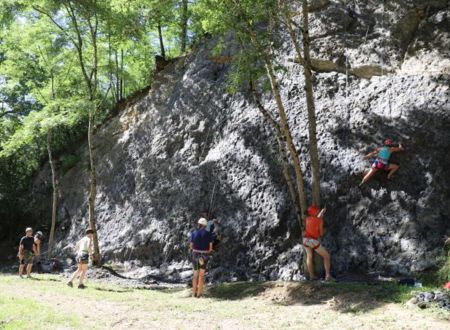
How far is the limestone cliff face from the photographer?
12.0 meters

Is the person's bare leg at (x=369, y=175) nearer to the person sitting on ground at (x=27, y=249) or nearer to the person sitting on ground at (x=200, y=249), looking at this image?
the person sitting on ground at (x=200, y=249)

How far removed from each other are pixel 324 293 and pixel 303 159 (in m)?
5.32

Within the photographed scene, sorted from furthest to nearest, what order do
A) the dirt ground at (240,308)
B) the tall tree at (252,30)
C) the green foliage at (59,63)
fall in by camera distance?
the green foliage at (59,63) < the tall tree at (252,30) < the dirt ground at (240,308)

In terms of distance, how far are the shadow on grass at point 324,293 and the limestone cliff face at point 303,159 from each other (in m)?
1.98

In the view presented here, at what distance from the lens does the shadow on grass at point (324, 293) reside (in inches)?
334

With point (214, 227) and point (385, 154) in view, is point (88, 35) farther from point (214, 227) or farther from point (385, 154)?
point (385, 154)

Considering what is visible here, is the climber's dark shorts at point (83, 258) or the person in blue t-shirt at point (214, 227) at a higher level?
the person in blue t-shirt at point (214, 227)

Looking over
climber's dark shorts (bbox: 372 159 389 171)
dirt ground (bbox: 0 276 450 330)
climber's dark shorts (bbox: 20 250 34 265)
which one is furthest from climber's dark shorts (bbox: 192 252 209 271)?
climber's dark shorts (bbox: 20 250 34 265)

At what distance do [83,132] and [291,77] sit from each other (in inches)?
557

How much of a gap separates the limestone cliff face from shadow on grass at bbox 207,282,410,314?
Result: 6.51 feet

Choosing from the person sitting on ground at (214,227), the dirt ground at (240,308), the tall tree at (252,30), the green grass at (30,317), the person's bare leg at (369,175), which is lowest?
the dirt ground at (240,308)

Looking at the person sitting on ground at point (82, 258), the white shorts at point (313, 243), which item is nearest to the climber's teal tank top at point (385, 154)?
the white shorts at point (313, 243)

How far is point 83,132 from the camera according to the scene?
2603cm

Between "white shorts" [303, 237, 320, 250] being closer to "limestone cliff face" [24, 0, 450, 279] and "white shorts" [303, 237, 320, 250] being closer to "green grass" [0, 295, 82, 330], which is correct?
"limestone cliff face" [24, 0, 450, 279]
